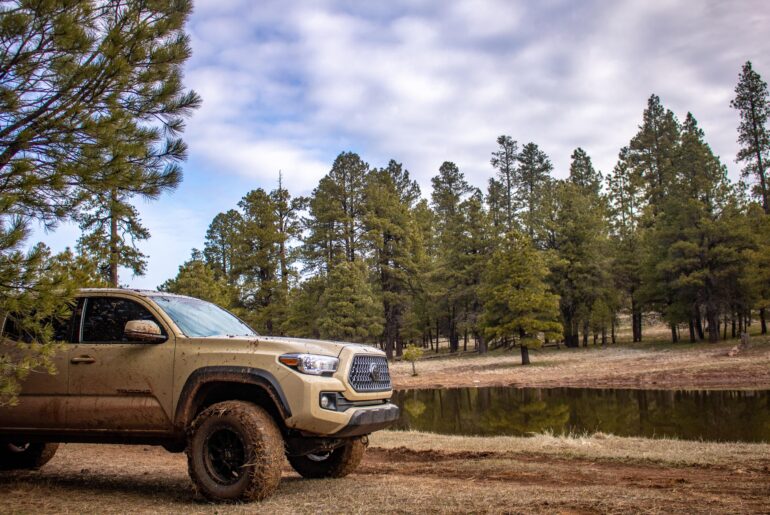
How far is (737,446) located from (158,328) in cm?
1030

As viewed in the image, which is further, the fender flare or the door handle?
the door handle

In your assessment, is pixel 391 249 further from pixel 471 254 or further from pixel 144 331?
pixel 144 331

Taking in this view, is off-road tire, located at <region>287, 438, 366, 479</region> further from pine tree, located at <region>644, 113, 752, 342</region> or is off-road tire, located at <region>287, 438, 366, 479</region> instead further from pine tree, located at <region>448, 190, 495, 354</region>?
pine tree, located at <region>448, 190, 495, 354</region>

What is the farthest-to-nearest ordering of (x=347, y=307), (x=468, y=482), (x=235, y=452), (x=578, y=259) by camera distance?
(x=578, y=259) → (x=347, y=307) → (x=468, y=482) → (x=235, y=452)

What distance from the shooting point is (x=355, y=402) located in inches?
248

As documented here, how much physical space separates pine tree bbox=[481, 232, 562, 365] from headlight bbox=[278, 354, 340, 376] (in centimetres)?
3383

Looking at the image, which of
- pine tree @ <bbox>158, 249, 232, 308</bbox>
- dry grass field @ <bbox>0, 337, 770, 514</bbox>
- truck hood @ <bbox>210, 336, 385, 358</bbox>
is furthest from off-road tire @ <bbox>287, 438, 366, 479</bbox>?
pine tree @ <bbox>158, 249, 232, 308</bbox>

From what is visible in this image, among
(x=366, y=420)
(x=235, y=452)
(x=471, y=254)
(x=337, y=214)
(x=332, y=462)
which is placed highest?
(x=337, y=214)

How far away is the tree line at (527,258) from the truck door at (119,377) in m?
30.8

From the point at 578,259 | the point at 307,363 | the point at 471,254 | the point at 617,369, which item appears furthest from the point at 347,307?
the point at 307,363

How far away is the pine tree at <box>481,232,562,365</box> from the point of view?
38.8m

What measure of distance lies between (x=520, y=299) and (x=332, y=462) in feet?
106

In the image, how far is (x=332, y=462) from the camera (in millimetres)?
7797

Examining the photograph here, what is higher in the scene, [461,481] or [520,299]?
[520,299]
